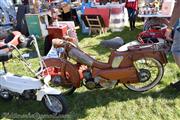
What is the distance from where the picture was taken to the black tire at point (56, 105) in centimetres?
402

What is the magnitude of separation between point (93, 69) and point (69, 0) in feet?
22.6

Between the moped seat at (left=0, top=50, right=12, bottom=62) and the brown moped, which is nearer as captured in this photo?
the moped seat at (left=0, top=50, right=12, bottom=62)

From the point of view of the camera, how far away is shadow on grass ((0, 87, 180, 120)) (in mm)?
4363

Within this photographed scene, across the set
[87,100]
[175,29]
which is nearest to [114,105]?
[87,100]

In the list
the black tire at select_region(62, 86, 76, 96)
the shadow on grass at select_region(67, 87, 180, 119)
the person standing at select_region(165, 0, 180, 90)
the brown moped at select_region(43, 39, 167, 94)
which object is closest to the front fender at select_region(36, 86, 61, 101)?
the brown moped at select_region(43, 39, 167, 94)

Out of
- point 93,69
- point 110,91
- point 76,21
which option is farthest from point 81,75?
point 76,21

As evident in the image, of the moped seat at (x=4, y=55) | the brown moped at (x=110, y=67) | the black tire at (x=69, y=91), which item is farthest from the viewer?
the black tire at (x=69, y=91)

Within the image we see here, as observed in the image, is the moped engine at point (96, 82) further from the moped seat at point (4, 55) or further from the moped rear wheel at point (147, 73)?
the moped seat at point (4, 55)

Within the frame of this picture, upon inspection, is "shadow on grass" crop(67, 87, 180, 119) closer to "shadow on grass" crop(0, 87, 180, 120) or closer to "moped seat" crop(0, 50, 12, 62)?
"shadow on grass" crop(0, 87, 180, 120)

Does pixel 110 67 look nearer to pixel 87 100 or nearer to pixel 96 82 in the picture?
pixel 96 82

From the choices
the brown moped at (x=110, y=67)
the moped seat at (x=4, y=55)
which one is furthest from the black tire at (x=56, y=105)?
the moped seat at (x=4, y=55)

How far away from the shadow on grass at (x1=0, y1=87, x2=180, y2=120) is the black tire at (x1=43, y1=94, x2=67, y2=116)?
15 centimetres

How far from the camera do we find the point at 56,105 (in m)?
4.11

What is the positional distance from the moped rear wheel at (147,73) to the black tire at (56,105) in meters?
1.09
